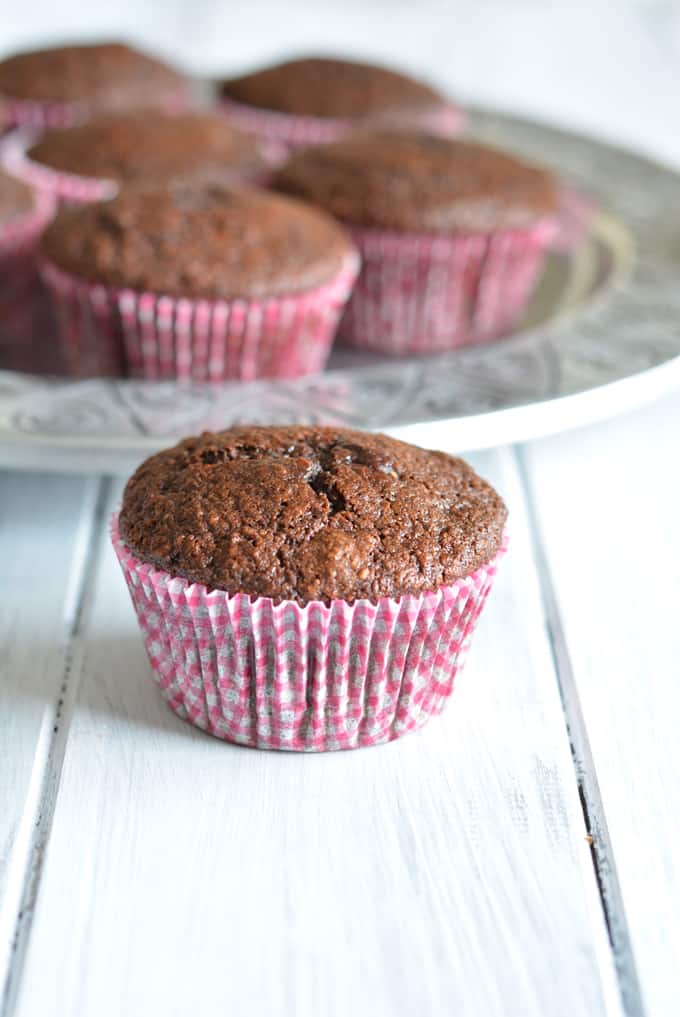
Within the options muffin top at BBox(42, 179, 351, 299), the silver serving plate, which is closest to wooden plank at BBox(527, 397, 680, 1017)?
the silver serving plate

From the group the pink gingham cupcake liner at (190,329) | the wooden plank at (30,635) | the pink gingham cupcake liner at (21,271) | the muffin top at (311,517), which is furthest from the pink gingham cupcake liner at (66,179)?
the muffin top at (311,517)

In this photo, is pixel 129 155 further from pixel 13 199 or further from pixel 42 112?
pixel 42 112

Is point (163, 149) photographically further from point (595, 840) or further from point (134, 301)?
point (595, 840)

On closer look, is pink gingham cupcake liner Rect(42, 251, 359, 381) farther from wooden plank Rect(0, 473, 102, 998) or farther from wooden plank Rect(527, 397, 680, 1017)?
wooden plank Rect(527, 397, 680, 1017)

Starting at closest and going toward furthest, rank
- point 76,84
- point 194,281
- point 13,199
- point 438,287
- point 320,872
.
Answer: point 320,872
point 194,281
point 13,199
point 438,287
point 76,84

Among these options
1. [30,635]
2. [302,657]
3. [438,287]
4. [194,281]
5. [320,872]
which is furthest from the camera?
[438,287]

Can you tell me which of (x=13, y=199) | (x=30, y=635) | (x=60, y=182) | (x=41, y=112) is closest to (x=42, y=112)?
(x=41, y=112)
